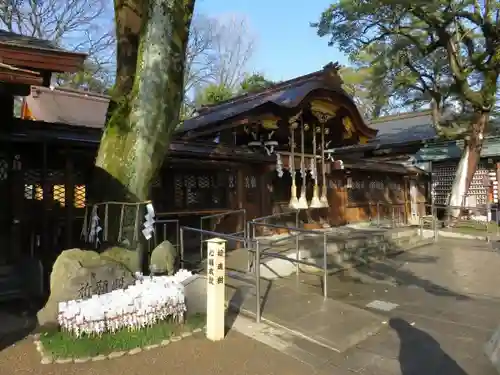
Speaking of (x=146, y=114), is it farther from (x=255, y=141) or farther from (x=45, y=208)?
(x=255, y=141)

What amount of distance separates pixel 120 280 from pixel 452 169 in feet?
59.7

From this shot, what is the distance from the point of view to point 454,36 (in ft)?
52.5

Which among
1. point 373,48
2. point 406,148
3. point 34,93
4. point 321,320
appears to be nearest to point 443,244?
point 406,148

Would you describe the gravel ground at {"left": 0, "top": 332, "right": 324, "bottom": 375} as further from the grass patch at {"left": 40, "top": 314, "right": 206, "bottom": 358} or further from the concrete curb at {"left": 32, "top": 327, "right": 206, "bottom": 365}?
the grass patch at {"left": 40, "top": 314, "right": 206, "bottom": 358}

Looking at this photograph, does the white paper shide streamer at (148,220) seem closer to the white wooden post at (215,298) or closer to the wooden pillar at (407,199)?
the white wooden post at (215,298)

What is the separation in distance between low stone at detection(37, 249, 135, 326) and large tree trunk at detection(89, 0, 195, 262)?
2.25ft

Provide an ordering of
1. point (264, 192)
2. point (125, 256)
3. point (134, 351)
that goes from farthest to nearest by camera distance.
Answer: point (264, 192) < point (125, 256) < point (134, 351)

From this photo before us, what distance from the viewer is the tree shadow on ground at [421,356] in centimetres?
418

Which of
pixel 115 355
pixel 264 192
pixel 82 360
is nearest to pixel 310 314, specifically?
pixel 115 355

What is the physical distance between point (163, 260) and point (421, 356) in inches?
143

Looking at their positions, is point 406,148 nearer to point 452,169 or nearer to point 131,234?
point 452,169

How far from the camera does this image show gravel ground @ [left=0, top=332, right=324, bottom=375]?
4.04m

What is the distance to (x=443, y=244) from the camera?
13.1 meters

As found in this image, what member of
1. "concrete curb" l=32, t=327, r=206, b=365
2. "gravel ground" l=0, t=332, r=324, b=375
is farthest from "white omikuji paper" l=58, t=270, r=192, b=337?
"gravel ground" l=0, t=332, r=324, b=375
